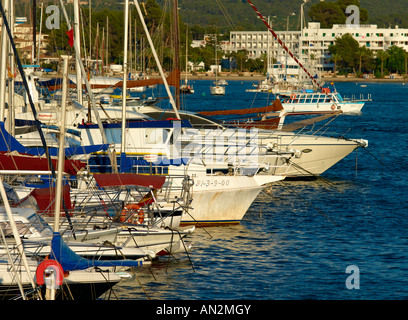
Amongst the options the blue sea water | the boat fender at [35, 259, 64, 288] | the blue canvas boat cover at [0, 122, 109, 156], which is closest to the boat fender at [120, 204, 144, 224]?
the blue sea water

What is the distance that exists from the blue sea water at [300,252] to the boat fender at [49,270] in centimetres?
376

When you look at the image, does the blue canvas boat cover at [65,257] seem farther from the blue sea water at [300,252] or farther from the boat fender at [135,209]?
the boat fender at [135,209]

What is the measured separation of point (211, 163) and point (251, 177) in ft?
10.6

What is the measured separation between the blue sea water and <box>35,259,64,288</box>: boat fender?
3759mm

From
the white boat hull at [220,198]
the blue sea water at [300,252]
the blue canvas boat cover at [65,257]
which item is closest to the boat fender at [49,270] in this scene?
the blue canvas boat cover at [65,257]

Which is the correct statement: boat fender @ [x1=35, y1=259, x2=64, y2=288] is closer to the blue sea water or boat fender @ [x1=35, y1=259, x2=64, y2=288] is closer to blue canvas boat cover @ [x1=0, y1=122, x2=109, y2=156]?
the blue sea water

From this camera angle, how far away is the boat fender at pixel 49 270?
49.4 ft

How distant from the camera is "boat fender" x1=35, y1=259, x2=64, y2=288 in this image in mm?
15070

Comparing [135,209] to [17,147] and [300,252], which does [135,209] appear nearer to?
[17,147]

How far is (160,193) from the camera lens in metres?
25.8

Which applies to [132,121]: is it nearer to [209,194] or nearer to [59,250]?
[209,194]

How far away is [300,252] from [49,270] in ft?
36.0

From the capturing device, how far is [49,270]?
1506 cm
